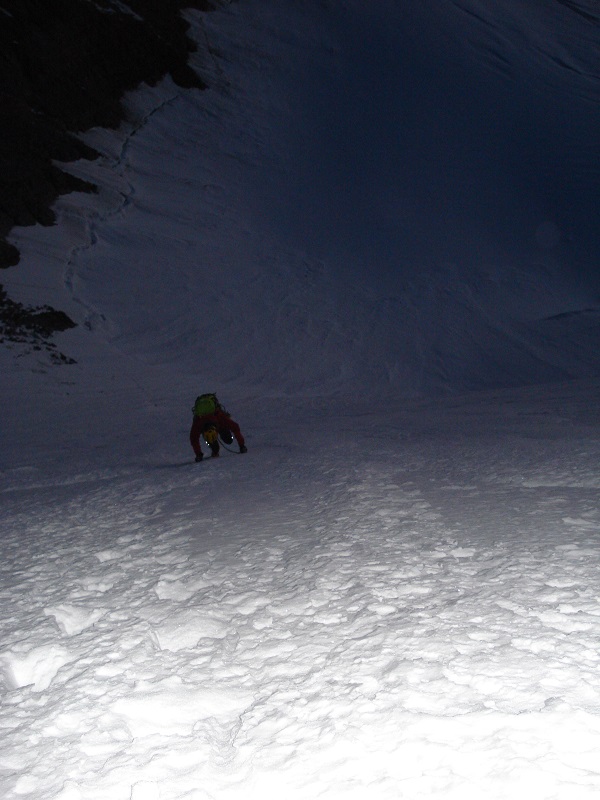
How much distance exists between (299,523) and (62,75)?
31208mm

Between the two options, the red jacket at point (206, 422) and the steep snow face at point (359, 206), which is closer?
the red jacket at point (206, 422)

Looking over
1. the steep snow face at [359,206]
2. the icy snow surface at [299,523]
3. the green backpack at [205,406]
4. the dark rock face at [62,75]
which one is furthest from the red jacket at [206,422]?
the dark rock face at [62,75]

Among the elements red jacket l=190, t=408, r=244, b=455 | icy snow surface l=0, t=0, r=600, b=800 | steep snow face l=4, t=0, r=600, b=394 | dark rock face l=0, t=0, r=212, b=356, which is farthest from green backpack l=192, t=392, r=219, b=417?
dark rock face l=0, t=0, r=212, b=356

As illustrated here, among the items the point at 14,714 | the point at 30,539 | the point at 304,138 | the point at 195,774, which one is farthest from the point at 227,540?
the point at 304,138

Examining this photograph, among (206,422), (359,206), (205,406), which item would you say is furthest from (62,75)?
(206,422)

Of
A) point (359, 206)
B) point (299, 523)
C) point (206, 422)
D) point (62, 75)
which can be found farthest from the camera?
point (62, 75)

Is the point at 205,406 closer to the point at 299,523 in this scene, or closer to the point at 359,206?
the point at 299,523

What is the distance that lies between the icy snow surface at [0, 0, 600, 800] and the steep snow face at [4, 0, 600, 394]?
193 millimetres

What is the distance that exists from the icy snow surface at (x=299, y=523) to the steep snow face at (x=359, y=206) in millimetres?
193

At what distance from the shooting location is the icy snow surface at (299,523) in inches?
81.1

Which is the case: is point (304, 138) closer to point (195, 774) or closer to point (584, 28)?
point (584, 28)

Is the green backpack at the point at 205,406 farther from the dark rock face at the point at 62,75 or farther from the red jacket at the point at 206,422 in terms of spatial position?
the dark rock face at the point at 62,75

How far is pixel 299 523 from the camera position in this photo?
4.55 m

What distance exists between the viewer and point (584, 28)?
38.4 meters
